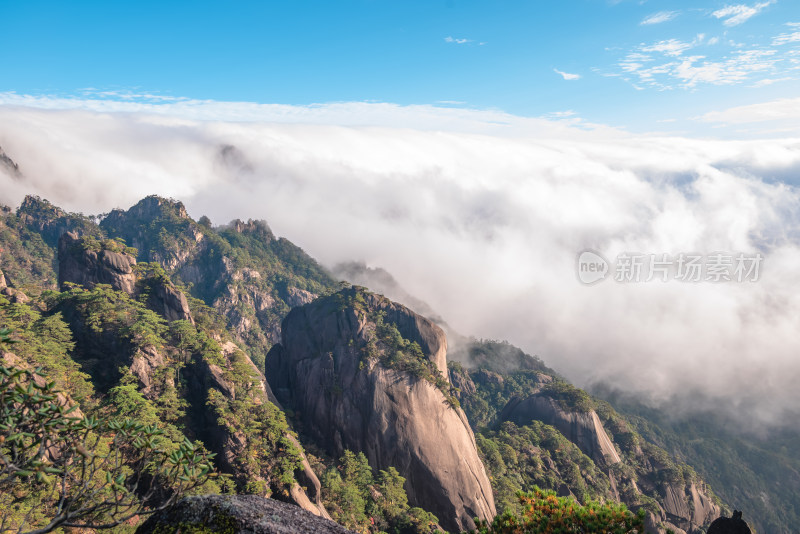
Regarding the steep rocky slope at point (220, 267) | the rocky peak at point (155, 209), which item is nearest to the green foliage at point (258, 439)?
the steep rocky slope at point (220, 267)

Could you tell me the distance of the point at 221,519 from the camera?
10430mm

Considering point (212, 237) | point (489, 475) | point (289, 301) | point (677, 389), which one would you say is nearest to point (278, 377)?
point (489, 475)

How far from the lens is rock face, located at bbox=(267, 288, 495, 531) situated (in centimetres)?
4659

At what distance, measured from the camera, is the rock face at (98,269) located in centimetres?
5388

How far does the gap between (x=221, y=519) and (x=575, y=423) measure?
251 feet

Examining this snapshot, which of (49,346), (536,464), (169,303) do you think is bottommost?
(536,464)

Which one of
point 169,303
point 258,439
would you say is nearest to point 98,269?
point 169,303

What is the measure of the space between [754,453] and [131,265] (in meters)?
Result: 197

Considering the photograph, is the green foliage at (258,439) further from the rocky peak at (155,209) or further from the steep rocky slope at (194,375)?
the rocky peak at (155,209)

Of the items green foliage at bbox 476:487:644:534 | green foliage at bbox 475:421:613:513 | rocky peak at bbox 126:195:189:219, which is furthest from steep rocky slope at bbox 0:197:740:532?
rocky peak at bbox 126:195:189:219

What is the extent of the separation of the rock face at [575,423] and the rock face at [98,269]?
7320 cm

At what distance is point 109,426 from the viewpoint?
31.8 ft

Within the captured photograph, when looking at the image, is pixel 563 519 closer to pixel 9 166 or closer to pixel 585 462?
pixel 585 462

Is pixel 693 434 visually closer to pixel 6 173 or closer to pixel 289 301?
pixel 289 301
